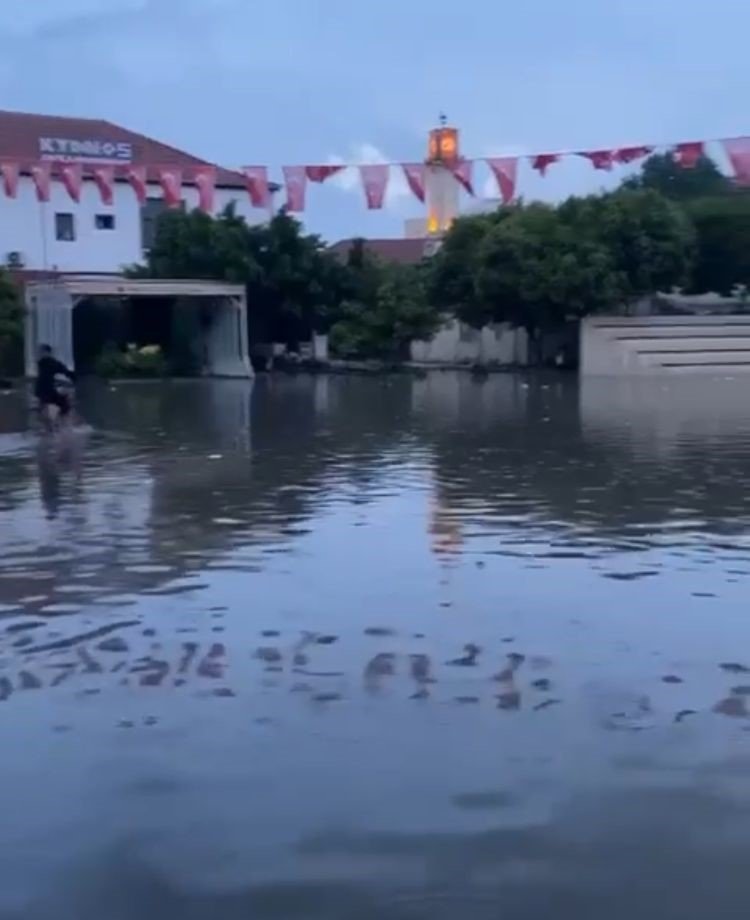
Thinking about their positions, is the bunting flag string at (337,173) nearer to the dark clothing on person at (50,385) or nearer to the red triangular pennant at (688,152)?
the red triangular pennant at (688,152)

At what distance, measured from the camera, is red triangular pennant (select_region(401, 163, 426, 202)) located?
36.1 metres

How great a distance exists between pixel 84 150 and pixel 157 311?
831 cm

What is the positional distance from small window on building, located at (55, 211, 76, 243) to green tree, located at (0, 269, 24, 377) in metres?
11.5

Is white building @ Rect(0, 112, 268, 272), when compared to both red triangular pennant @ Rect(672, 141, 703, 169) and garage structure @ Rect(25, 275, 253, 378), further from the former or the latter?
red triangular pennant @ Rect(672, 141, 703, 169)

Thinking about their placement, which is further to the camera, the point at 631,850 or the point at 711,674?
the point at 711,674

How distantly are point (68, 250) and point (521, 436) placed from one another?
118ft

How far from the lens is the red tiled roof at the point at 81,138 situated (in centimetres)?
5406

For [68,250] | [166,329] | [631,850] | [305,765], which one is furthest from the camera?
[68,250]

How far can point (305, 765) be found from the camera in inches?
253

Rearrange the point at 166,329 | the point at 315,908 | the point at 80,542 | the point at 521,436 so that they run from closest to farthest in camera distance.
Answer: the point at 315,908
the point at 80,542
the point at 521,436
the point at 166,329

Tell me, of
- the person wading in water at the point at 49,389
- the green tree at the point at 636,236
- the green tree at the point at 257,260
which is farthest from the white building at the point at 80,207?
the person wading in water at the point at 49,389

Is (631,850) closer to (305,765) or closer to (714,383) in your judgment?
(305,765)

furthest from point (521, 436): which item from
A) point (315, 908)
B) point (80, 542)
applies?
point (315, 908)

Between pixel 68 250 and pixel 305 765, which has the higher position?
pixel 68 250
